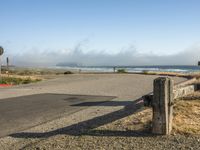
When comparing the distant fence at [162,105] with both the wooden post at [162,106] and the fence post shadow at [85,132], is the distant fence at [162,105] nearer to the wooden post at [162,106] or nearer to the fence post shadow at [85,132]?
the wooden post at [162,106]

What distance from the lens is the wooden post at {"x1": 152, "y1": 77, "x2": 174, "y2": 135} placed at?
7.39m

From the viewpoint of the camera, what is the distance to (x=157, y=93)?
7422mm

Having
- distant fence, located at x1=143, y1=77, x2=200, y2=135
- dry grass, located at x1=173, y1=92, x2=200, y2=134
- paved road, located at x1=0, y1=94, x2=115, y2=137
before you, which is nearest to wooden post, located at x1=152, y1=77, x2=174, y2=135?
distant fence, located at x1=143, y1=77, x2=200, y2=135

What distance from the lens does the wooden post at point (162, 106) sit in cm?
739

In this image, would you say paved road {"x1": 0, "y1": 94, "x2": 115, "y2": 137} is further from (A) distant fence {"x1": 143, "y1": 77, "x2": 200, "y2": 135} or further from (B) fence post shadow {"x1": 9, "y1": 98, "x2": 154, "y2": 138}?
(A) distant fence {"x1": 143, "y1": 77, "x2": 200, "y2": 135}

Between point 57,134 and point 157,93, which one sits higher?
point 157,93

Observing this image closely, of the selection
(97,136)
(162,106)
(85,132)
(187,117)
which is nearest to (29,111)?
(85,132)

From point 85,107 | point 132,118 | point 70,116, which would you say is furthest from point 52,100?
point 132,118

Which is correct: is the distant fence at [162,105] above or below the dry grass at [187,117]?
above

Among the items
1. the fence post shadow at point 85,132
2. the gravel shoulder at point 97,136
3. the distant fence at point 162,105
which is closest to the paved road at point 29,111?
the gravel shoulder at point 97,136

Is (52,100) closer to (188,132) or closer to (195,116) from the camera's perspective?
(195,116)

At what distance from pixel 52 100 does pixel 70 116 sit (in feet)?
14.6

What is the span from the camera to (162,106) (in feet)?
24.3

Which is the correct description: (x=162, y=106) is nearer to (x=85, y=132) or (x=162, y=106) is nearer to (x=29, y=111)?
(x=85, y=132)
